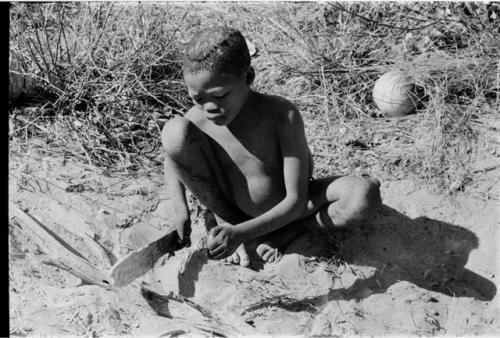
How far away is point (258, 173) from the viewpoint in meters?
2.99

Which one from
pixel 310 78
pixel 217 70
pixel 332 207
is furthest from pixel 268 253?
pixel 310 78

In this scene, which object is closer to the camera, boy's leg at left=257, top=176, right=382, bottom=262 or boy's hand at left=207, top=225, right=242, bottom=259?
boy's hand at left=207, top=225, right=242, bottom=259

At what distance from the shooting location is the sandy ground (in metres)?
2.81

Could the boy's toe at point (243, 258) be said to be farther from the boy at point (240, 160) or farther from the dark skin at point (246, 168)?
the dark skin at point (246, 168)

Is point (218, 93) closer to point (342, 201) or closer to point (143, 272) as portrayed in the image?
point (342, 201)

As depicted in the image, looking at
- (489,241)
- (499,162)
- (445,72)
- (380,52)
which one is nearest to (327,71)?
(380,52)

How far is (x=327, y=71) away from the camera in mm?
4164

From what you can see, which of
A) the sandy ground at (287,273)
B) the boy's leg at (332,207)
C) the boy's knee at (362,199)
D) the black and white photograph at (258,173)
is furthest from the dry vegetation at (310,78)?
the boy's knee at (362,199)

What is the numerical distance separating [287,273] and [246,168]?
0.50 meters

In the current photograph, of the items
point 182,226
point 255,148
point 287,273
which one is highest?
point 255,148

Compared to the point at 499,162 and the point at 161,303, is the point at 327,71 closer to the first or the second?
the point at 499,162

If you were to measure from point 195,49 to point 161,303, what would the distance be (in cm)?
96

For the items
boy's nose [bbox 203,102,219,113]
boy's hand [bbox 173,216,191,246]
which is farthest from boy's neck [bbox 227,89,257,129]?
boy's hand [bbox 173,216,191,246]

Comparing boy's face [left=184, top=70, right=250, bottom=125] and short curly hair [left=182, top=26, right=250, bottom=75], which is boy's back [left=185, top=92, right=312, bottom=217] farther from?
short curly hair [left=182, top=26, right=250, bottom=75]
